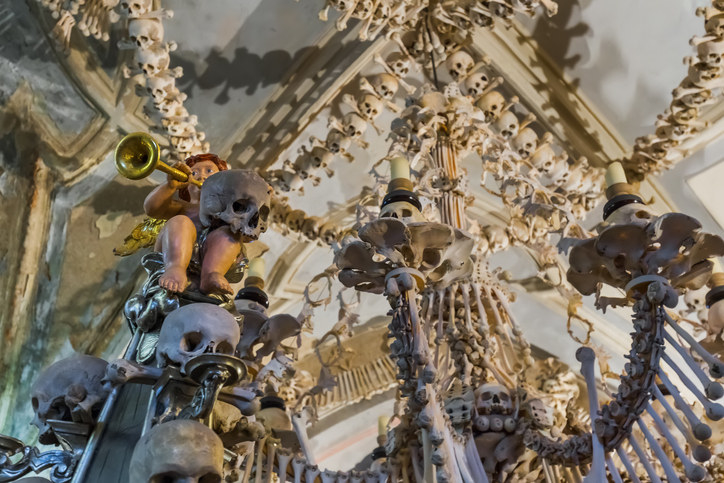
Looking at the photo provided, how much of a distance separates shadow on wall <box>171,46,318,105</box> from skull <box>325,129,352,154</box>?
662 millimetres

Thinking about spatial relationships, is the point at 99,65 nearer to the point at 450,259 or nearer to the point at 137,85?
the point at 137,85

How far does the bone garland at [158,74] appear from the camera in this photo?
9.86ft

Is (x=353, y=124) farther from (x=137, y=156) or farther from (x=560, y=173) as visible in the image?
(x=137, y=156)

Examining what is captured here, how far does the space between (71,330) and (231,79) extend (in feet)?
5.23

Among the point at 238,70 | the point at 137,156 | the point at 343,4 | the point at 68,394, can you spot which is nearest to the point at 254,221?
the point at 137,156

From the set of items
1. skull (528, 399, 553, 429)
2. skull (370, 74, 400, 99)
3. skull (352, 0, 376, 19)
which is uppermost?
skull (352, 0, 376, 19)

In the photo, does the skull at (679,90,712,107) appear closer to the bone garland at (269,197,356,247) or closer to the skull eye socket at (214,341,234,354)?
the bone garland at (269,197,356,247)

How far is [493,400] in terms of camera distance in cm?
208

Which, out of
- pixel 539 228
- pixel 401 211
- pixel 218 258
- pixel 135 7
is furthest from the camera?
pixel 539 228

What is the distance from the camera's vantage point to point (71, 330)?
148 inches

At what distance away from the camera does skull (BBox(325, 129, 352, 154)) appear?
141 inches

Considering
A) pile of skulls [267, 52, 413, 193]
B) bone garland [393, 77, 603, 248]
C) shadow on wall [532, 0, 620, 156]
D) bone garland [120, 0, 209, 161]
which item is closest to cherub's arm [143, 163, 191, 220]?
bone garland [393, 77, 603, 248]

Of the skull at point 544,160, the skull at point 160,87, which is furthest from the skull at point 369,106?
the skull at point 160,87

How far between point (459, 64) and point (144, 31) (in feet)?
5.15
